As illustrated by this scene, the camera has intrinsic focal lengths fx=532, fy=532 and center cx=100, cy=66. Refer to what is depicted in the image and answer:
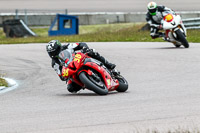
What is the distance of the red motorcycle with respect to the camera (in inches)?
364

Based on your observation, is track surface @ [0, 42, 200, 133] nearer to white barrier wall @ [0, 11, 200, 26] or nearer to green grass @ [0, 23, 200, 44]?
green grass @ [0, 23, 200, 44]

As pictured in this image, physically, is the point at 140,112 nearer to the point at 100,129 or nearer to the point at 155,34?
the point at 100,129

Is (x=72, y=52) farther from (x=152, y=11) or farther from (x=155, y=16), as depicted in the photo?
(x=155, y=16)

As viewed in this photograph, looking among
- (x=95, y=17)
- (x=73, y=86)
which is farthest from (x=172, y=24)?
(x=95, y=17)

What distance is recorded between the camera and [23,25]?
35.2m

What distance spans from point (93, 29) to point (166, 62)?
2182 cm

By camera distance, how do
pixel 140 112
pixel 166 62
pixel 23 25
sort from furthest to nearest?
1. pixel 23 25
2. pixel 166 62
3. pixel 140 112

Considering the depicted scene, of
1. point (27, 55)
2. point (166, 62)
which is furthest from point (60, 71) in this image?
point (27, 55)

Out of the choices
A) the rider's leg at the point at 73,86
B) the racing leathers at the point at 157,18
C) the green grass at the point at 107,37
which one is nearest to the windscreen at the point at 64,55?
the rider's leg at the point at 73,86

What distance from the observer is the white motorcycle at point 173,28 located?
19531 mm

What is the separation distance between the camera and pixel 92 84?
9180 millimetres

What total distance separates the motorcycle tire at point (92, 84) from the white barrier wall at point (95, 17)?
31.3 m

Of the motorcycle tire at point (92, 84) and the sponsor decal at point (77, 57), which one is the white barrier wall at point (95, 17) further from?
the motorcycle tire at point (92, 84)

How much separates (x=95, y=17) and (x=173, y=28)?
2228 centimetres
